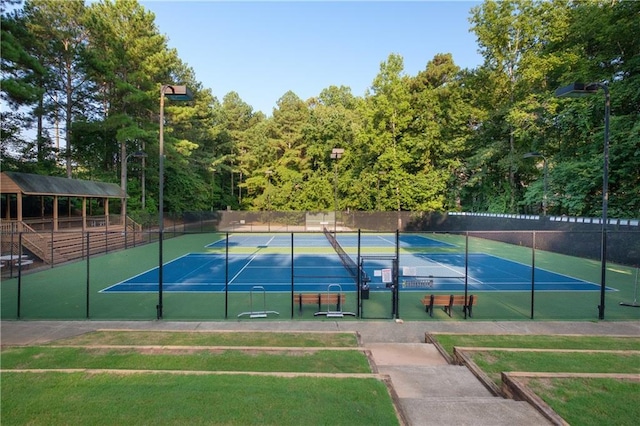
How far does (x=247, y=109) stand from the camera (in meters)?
80.0

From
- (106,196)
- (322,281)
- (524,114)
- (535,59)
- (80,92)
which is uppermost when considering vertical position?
(535,59)

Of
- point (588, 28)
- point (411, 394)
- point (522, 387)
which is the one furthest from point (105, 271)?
point (588, 28)

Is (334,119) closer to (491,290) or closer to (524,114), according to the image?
(524,114)

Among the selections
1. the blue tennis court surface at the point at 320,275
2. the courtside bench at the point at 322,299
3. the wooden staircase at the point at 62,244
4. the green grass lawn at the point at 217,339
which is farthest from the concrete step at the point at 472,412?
the wooden staircase at the point at 62,244

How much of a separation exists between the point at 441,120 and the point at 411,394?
48847 millimetres

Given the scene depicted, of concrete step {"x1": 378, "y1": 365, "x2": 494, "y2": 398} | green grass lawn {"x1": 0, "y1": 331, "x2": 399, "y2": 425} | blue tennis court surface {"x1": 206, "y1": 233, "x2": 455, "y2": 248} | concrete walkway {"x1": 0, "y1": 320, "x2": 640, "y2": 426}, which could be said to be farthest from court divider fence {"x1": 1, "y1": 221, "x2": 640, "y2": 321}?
blue tennis court surface {"x1": 206, "y1": 233, "x2": 455, "y2": 248}

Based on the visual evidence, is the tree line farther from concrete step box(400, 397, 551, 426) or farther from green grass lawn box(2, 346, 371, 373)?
concrete step box(400, 397, 551, 426)

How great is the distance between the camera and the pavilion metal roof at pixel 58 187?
22.3 meters

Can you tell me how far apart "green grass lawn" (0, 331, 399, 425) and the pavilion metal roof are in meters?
20.5

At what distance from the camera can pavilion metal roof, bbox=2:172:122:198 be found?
878 inches

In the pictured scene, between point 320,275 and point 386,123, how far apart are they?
116 ft

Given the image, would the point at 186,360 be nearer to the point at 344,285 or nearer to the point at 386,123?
the point at 344,285

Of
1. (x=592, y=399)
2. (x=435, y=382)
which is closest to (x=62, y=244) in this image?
(x=435, y=382)

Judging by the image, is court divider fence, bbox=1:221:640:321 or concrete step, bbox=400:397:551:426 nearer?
concrete step, bbox=400:397:551:426
